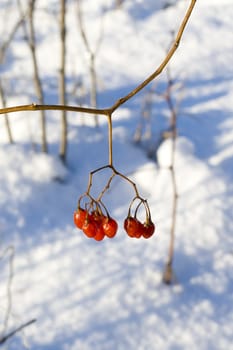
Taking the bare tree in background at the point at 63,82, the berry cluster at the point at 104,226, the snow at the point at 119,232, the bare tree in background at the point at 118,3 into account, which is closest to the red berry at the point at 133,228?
the berry cluster at the point at 104,226

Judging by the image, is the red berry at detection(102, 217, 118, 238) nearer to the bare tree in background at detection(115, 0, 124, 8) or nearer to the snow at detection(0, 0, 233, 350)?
the snow at detection(0, 0, 233, 350)

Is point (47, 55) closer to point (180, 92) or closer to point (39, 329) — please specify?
point (180, 92)

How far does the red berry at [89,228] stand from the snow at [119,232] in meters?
1.20

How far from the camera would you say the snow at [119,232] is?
6.52 feet

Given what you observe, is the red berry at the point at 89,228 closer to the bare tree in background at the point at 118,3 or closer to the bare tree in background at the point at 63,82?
the bare tree in background at the point at 63,82

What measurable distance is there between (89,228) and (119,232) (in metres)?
1.65

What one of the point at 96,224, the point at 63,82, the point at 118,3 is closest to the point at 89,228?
the point at 96,224

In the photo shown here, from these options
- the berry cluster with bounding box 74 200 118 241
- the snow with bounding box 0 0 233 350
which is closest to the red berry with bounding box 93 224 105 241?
the berry cluster with bounding box 74 200 118 241

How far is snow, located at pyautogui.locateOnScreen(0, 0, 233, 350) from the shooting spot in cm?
199

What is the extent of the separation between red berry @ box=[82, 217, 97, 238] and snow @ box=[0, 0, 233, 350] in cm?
120

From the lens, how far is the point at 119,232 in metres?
2.49

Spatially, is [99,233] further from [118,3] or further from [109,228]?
[118,3]

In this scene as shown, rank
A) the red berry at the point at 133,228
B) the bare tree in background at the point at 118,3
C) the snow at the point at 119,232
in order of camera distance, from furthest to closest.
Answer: the bare tree in background at the point at 118,3 < the snow at the point at 119,232 < the red berry at the point at 133,228

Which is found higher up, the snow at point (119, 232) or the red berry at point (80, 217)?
the red berry at point (80, 217)
